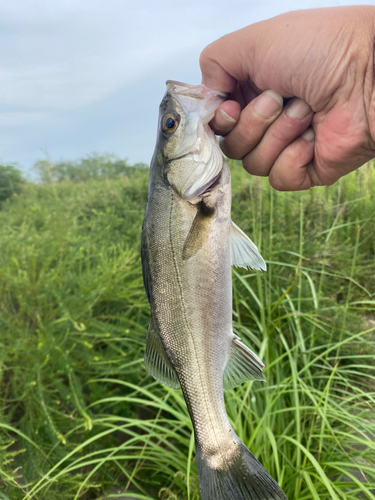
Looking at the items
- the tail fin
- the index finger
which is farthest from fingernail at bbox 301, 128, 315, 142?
the tail fin

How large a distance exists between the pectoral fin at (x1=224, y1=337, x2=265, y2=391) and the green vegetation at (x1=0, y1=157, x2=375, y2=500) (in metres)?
0.72

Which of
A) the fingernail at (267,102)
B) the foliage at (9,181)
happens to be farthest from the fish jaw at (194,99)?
the foliage at (9,181)

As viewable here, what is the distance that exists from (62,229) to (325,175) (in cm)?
233

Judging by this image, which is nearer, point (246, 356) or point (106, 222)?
point (246, 356)

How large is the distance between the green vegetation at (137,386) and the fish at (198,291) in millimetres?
754

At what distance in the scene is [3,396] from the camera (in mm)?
2582

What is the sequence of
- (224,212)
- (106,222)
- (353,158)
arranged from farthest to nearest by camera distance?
(106,222), (353,158), (224,212)

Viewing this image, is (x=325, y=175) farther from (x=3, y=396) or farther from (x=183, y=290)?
(x=3, y=396)

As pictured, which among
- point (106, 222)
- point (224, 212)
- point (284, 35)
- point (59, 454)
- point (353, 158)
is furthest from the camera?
point (106, 222)

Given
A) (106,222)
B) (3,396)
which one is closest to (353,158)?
(3,396)

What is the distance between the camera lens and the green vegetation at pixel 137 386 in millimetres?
2066

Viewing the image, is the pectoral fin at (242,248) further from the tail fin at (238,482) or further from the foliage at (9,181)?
the foliage at (9,181)

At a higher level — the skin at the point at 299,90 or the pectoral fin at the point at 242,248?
the skin at the point at 299,90

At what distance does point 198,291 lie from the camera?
131cm
